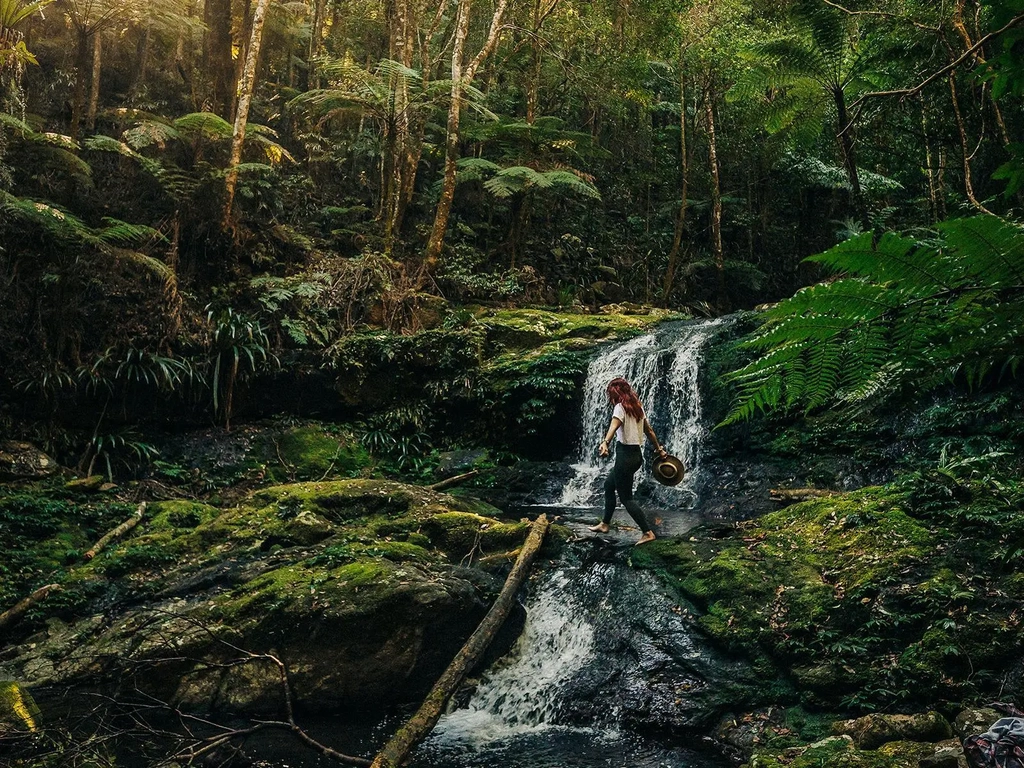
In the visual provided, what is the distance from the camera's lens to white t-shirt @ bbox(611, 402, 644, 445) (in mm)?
7840

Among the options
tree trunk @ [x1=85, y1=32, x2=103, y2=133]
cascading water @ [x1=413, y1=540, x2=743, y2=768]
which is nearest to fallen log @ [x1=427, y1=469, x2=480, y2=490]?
cascading water @ [x1=413, y1=540, x2=743, y2=768]

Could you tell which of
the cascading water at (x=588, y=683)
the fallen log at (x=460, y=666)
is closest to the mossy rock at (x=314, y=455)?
the fallen log at (x=460, y=666)

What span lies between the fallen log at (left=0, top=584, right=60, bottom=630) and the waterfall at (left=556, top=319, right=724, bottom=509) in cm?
693

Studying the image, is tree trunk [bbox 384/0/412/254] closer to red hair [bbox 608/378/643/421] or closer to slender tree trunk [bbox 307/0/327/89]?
slender tree trunk [bbox 307/0/327/89]

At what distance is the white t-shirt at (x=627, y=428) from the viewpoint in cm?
784

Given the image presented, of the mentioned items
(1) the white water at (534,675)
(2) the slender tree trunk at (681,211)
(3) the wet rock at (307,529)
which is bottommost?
(1) the white water at (534,675)

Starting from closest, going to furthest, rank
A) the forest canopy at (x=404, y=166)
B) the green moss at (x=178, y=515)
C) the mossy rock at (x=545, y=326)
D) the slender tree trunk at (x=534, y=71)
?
the green moss at (x=178, y=515)
the forest canopy at (x=404, y=166)
the mossy rock at (x=545, y=326)
the slender tree trunk at (x=534, y=71)

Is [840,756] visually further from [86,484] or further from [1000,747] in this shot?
[86,484]

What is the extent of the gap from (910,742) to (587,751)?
2.20 m

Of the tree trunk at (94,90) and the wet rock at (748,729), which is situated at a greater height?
the tree trunk at (94,90)

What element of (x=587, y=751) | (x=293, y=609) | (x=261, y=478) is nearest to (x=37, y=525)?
(x=261, y=478)

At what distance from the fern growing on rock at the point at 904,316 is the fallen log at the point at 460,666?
3661mm

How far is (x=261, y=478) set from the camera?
11.5 meters

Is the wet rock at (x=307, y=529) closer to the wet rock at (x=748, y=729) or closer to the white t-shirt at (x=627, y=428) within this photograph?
the white t-shirt at (x=627, y=428)
